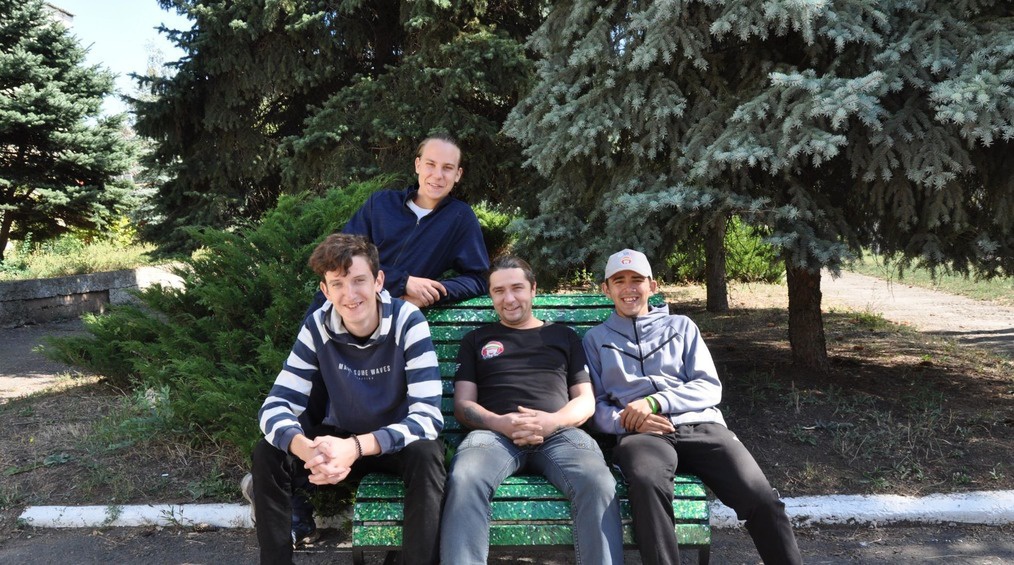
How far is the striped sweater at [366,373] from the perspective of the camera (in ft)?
9.87

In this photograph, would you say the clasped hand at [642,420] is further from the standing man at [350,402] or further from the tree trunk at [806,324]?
the tree trunk at [806,324]

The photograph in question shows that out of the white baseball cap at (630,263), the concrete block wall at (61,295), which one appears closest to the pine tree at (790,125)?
the white baseball cap at (630,263)

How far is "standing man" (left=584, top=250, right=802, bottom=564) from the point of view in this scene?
2.76 m

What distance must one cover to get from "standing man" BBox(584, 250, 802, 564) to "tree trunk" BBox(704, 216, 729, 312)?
1.08 m

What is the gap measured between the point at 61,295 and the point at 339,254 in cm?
919

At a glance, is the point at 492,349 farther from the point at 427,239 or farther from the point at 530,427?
the point at 427,239

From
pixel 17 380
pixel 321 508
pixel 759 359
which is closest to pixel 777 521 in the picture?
pixel 321 508

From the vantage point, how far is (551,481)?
9.68 feet

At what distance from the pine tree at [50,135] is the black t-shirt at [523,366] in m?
10.7

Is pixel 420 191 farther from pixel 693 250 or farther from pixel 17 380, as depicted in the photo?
pixel 17 380

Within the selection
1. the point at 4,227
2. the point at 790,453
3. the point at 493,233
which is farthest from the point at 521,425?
the point at 4,227

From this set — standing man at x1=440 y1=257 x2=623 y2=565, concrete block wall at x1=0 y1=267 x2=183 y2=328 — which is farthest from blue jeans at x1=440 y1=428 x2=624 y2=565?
concrete block wall at x1=0 y1=267 x2=183 y2=328

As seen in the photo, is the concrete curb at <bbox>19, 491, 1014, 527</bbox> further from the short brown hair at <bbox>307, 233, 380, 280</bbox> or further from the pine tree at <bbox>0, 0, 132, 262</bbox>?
the pine tree at <bbox>0, 0, 132, 262</bbox>

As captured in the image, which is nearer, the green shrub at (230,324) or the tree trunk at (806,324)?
the green shrub at (230,324)
